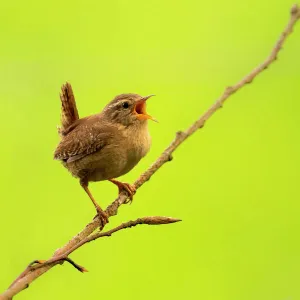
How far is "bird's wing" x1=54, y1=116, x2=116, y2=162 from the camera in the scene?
262 cm

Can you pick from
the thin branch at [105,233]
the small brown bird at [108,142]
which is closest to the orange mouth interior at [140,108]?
the small brown bird at [108,142]

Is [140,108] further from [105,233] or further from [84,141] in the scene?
[105,233]

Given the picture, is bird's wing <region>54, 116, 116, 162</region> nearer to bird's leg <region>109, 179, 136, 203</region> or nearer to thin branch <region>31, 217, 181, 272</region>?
bird's leg <region>109, 179, 136, 203</region>

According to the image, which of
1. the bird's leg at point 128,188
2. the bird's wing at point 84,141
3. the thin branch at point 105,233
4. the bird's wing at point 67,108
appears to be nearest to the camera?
the thin branch at point 105,233

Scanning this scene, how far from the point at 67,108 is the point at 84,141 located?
234mm

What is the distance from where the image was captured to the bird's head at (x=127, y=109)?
101 inches

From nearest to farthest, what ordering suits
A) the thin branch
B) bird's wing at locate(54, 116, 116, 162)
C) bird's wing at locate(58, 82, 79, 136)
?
the thin branch < bird's wing at locate(54, 116, 116, 162) < bird's wing at locate(58, 82, 79, 136)

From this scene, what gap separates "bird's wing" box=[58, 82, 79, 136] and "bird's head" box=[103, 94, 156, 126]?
0.15 meters

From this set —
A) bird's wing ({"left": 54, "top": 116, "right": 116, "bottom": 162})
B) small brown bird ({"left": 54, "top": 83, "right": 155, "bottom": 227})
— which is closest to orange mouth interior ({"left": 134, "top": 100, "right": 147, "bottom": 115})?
small brown bird ({"left": 54, "top": 83, "right": 155, "bottom": 227})

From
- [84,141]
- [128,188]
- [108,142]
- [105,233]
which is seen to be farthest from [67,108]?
[105,233]

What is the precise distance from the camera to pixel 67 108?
2.88 m

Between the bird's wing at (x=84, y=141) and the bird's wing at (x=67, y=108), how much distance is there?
0.09m

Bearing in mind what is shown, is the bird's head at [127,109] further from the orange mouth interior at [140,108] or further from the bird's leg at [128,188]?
the bird's leg at [128,188]

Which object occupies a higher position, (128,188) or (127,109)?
(127,109)
